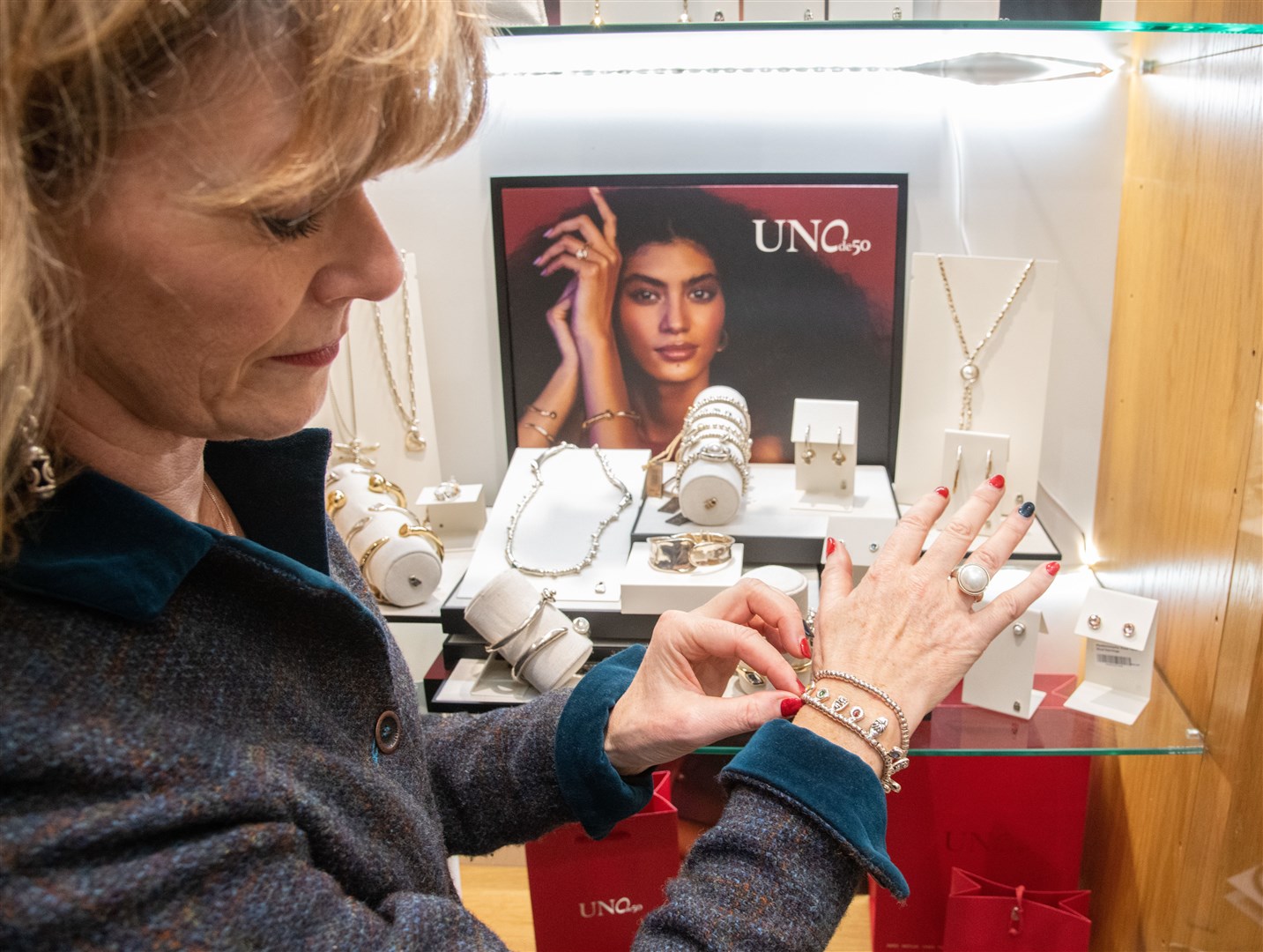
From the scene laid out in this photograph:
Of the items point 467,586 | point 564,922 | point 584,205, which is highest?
point 584,205

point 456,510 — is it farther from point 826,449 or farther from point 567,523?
point 826,449

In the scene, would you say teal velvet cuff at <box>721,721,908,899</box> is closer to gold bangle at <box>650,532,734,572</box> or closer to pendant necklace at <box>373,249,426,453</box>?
gold bangle at <box>650,532,734,572</box>

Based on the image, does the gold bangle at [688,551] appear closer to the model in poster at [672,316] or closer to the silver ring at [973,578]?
the model in poster at [672,316]

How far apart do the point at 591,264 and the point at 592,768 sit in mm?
699

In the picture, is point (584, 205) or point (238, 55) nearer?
point (238, 55)

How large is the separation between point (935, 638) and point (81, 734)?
22.8 inches

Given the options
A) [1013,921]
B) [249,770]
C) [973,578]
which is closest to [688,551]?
[973,578]

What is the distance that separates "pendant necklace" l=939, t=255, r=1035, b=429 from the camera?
4.21ft

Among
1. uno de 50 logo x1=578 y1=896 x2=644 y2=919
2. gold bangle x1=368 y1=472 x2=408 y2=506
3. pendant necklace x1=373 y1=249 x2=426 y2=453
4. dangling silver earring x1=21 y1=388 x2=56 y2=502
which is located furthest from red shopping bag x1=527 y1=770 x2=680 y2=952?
dangling silver earring x1=21 y1=388 x2=56 y2=502

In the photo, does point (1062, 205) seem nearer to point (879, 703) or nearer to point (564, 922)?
point (879, 703)

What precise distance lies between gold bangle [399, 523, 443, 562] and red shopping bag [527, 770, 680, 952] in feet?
1.15

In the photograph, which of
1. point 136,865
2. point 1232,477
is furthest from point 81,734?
point 1232,477

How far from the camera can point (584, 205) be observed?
1.37 m

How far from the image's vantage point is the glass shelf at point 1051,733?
113 centimetres
